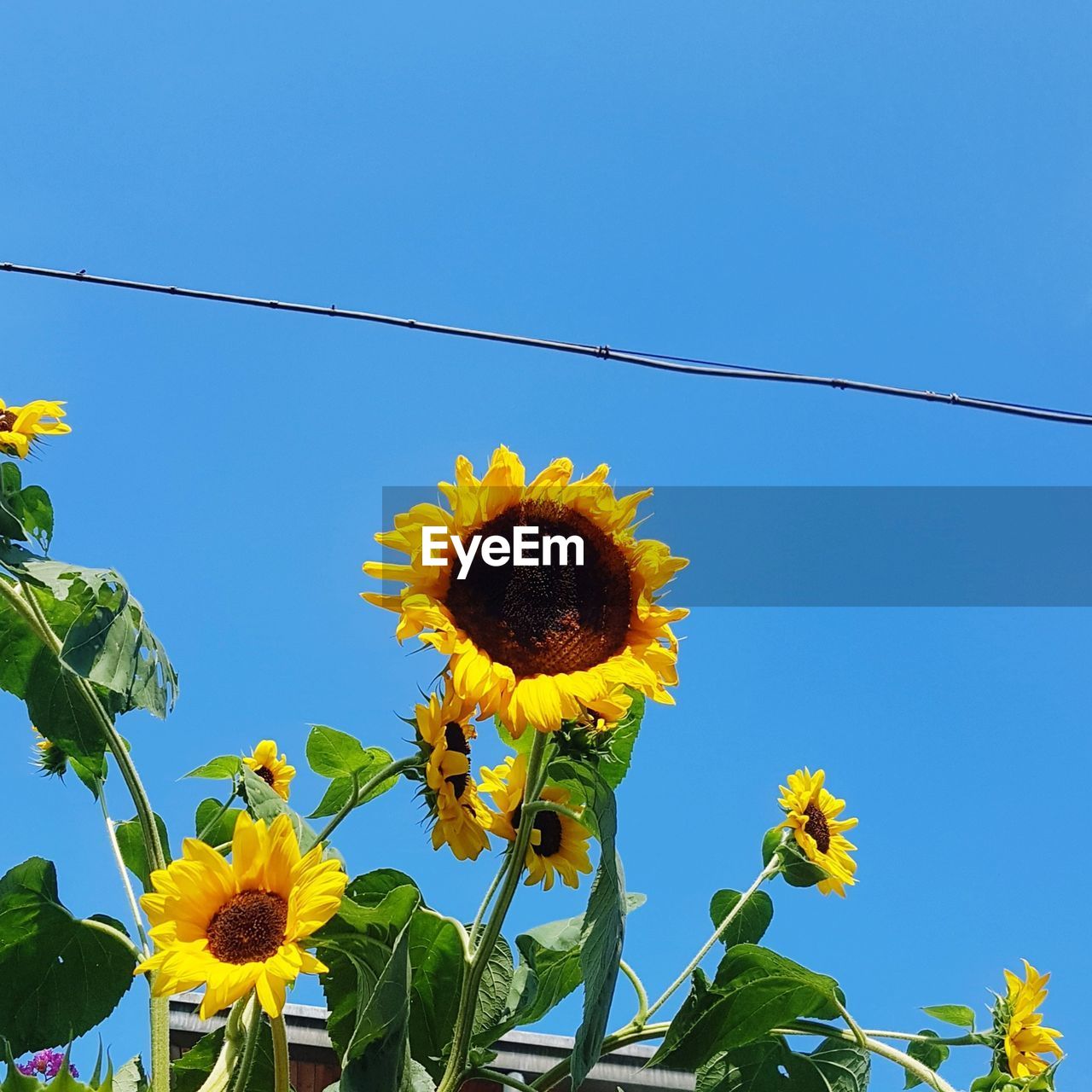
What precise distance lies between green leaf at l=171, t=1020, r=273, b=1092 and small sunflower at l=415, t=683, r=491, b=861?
0.44m

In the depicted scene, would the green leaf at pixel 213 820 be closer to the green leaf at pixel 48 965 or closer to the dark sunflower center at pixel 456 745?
the green leaf at pixel 48 965

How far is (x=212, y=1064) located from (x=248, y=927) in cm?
49

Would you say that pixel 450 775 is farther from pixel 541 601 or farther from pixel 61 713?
pixel 61 713

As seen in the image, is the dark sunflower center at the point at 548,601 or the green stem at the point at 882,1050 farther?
the green stem at the point at 882,1050

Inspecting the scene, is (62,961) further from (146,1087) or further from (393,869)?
(393,869)

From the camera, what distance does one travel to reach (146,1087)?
4.62 ft

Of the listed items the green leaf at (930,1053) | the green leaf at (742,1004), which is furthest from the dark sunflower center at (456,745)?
the green leaf at (930,1053)

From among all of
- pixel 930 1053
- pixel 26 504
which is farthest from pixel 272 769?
pixel 930 1053

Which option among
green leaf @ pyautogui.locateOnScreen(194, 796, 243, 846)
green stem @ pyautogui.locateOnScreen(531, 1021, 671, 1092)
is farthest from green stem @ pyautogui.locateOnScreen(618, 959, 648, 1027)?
green leaf @ pyautogui.locateOnScreen(194, 796, 243, 846)

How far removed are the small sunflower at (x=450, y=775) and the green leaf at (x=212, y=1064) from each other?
44 cm

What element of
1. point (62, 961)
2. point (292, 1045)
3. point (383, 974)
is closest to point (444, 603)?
point (383, 974)

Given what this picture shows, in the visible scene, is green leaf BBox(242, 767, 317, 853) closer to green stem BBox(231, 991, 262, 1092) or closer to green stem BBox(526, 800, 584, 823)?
green stem BBox(231, 991, 262, 1092)

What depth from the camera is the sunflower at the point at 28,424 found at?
101 inches

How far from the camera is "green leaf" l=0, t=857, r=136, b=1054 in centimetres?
156
